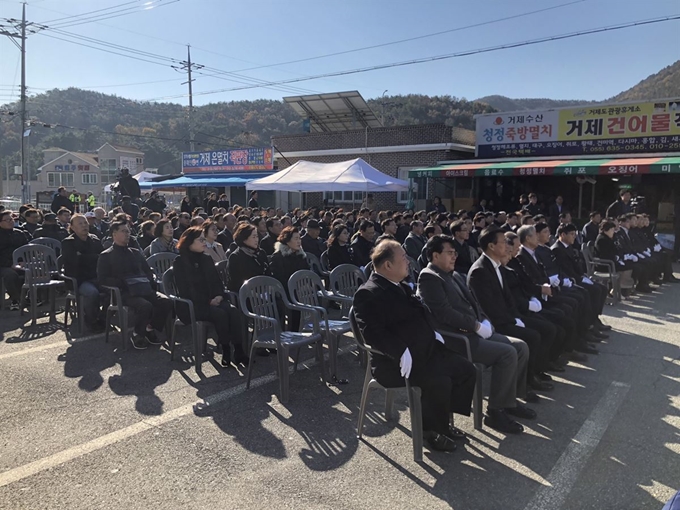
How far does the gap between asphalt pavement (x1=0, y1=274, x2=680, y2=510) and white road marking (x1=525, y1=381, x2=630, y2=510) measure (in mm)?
13

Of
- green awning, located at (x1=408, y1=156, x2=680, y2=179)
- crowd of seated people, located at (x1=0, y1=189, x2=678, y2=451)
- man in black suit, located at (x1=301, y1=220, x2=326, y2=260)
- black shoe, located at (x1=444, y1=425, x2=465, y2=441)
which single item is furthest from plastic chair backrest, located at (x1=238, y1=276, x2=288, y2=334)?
green awning, located at (x1=408, y1=156, x2=680, y2=179)

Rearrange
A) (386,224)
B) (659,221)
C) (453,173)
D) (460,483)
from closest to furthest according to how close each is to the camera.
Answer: (460,483), (386,224), (659,221), (453,173)

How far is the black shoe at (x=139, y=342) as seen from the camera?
19.6 ft

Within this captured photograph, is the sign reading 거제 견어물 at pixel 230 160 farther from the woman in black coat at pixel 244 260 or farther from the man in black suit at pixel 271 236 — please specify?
the woman in black coat at pixel 244 260

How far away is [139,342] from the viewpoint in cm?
A: 598

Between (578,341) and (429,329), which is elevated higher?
(429,329)

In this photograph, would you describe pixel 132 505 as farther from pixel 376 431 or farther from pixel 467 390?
pixel 467 390

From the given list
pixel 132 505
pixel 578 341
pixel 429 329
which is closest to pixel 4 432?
pixel 132 505

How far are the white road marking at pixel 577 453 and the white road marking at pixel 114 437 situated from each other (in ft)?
8.88

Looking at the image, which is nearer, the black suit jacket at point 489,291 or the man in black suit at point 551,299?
the black suit jacket at point 489,291

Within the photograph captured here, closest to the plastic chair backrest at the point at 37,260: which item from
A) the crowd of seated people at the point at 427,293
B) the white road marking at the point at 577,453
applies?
the crowd of seated people at the point at 427,293

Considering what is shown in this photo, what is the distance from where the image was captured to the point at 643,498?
10.1 feet

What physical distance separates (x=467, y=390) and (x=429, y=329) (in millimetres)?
556

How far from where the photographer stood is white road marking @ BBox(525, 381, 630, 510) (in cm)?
307
